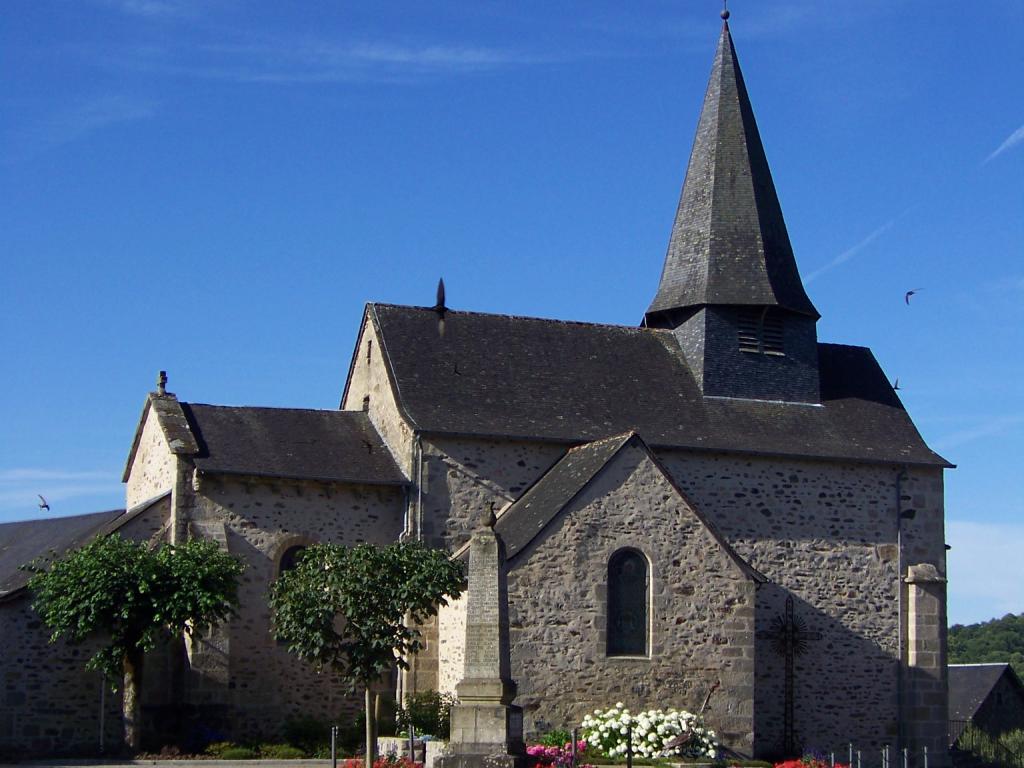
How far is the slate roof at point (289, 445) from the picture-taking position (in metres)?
25.6

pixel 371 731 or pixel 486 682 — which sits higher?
pixel 486 682

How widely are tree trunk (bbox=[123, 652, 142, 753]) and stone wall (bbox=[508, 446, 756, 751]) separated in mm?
5921

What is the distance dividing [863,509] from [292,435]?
10.9 m

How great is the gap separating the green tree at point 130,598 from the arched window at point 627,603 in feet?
20.2

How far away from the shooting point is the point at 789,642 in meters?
27.2

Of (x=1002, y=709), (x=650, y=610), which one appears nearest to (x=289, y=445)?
(x=650, y=610)

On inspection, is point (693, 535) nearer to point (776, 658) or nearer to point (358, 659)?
point (776, 658)

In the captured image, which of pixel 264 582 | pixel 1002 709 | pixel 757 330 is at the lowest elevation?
pixel 1002 709

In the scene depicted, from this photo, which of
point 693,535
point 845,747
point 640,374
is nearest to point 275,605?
point 693,535

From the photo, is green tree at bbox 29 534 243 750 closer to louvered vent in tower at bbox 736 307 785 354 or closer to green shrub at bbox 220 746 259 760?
green shrub at bbox 220 746 259 760

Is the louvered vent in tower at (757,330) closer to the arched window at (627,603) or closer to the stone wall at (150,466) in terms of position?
the arched window at (627,603)

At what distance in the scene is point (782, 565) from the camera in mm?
27594

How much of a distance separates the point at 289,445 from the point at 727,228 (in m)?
9.96

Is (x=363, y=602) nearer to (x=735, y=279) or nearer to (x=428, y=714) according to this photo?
(x=428, y=714)
